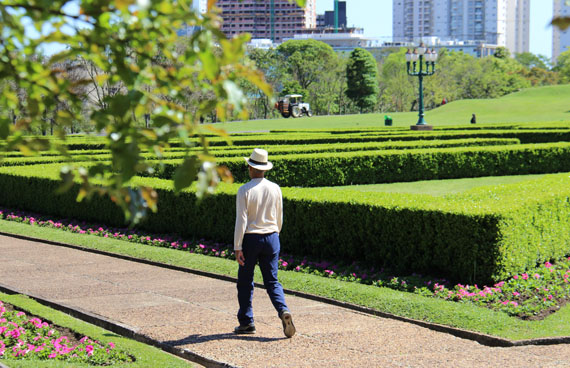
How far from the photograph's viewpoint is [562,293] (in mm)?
8320

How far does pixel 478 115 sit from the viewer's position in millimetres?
59312

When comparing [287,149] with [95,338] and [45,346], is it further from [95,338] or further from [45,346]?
[45,346]

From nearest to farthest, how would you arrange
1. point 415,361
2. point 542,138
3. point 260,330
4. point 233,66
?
point 233,66, point 415,361, point 260,330, point 542,138

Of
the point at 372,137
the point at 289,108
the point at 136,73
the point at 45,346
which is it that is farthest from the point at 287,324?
the point at 289,108

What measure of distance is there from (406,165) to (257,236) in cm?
1377

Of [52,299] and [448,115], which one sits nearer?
[52,299]

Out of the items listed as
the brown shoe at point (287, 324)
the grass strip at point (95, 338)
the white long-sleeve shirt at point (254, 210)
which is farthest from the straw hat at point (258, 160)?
the grass strip at point (95, 338)

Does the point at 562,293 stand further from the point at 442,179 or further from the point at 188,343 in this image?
the point at 442,179

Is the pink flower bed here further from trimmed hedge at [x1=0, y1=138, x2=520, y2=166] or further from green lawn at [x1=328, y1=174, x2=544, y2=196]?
green lawn at [x1=328, y1=174, x2=544, y2=196]

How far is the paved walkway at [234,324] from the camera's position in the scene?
596cm

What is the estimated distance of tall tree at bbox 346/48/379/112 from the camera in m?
82.9

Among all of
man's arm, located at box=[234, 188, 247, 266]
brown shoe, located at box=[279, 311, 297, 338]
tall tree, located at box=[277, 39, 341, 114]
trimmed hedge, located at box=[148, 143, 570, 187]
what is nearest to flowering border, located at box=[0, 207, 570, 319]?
brown shoe, located at box=[279, 311, 297, 338]

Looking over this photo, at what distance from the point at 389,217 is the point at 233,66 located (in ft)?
24.3

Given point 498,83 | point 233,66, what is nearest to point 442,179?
point 233,66
